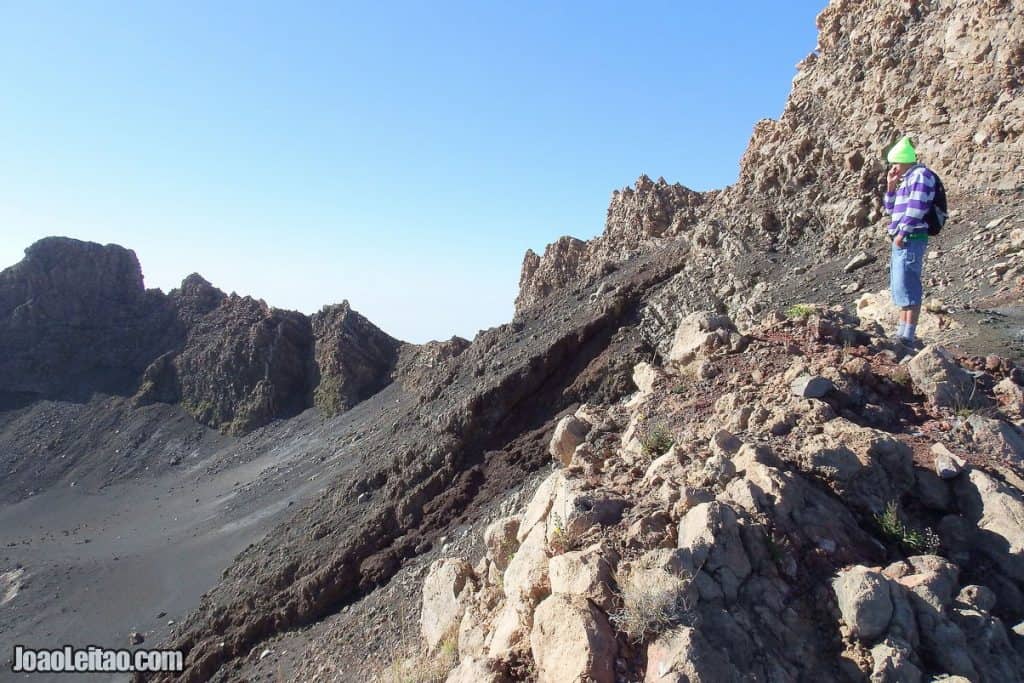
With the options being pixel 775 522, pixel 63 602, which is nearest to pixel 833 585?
pixel 775 522

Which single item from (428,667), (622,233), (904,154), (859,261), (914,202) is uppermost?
(622,233)

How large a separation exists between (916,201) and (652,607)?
483 cm

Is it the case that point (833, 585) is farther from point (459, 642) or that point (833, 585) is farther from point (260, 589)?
point (260, 589)

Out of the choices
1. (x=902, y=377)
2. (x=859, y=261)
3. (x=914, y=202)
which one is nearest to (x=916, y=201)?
(x=914, y=202)

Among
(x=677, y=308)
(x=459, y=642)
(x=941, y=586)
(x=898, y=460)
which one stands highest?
(x=677, y=308)

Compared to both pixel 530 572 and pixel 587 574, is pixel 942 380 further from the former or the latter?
pixel 530 572

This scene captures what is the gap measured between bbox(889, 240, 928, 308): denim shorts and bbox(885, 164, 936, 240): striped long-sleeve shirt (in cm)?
9

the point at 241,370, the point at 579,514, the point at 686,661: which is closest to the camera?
the point at 686,661

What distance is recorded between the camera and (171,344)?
3584 cm

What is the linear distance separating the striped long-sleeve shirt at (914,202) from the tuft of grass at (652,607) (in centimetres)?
452

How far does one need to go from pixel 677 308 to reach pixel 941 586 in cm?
1181

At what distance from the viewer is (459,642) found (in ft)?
15.9

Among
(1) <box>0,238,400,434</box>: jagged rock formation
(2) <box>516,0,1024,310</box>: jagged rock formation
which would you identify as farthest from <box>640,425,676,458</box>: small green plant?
(1) <box>0,238,400,434</box>: jagged rock formation

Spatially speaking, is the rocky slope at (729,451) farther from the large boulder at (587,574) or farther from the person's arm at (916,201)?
the person's arm at (916,201)
